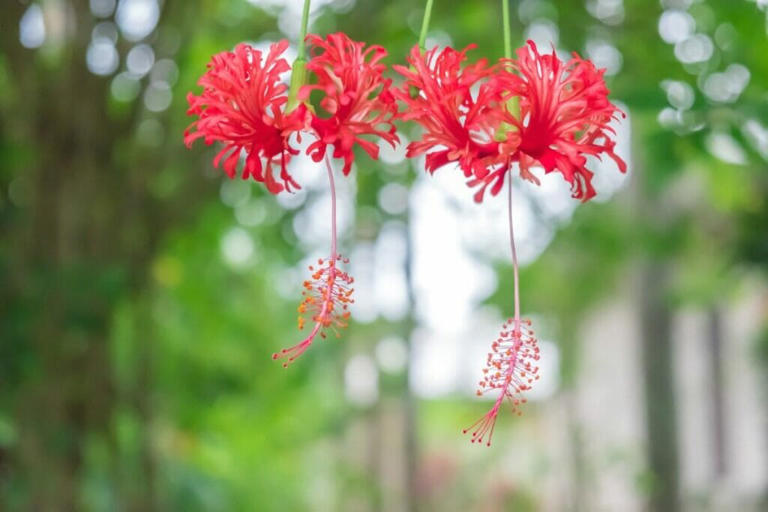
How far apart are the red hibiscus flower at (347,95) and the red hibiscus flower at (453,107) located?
0.02 m

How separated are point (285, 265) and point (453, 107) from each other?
5885 mm

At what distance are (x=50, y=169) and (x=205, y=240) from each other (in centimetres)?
212

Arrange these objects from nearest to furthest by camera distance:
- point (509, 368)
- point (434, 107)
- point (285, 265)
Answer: point (434, 107) < point (509, 368) < point (285, 265)

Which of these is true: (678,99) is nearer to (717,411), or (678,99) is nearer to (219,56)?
(219,56)

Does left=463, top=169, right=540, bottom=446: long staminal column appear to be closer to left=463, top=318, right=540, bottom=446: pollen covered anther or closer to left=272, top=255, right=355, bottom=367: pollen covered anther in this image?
left=463, top=318, right=540, bottom=446: pollen covered anther

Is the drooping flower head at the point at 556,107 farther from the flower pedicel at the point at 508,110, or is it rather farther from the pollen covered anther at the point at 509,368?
the pollen covered anther at the point at 509,368

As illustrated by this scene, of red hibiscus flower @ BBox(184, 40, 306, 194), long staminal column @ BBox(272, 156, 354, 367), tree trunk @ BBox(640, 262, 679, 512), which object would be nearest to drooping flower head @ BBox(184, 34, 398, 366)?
red hibiscus flower @ BBox(184, 40, 306, 194)

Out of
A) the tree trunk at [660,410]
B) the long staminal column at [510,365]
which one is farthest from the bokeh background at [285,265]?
the long staminal column at [510,365]

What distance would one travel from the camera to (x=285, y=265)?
700cm

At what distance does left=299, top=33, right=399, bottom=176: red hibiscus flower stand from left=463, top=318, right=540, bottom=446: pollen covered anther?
0.90ft

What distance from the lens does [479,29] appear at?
4461mm

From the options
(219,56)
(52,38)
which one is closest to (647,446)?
(52,38)

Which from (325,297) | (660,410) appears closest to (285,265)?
(660,410)

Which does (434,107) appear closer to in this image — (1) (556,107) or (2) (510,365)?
(1) (556,107)
